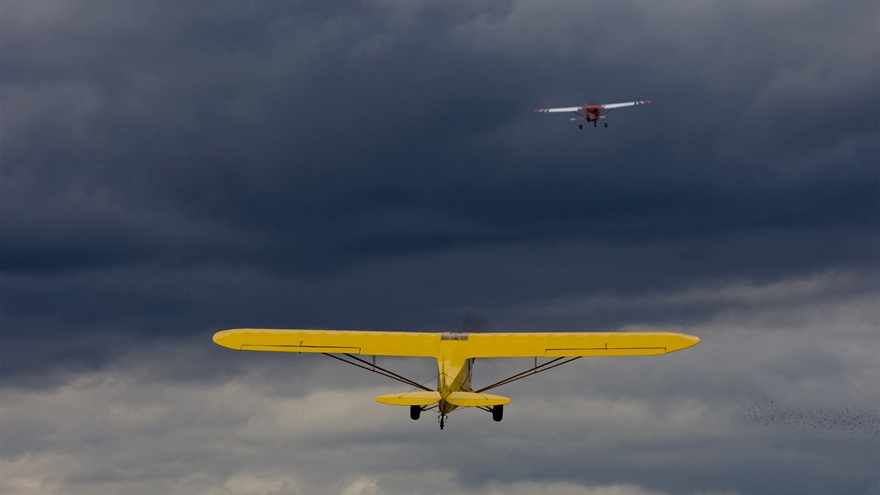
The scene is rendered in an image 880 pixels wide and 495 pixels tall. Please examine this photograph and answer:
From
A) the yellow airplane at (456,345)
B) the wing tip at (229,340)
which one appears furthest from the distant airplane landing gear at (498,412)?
the wing tip at (229,340)

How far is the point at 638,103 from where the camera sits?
107 meters

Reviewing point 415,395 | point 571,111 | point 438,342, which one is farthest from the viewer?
point 571,111

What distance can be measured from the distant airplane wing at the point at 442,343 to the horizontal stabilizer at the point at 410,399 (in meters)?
6.60

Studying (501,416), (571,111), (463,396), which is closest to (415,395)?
(463,396)

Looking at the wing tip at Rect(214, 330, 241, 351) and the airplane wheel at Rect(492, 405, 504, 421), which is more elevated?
the wing tip at Rect(214, 330, 241, 351)

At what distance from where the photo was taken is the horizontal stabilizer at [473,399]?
4631cm

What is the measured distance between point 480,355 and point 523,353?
6.55 ft

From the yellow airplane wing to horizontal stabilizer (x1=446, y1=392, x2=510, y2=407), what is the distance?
23.3 feet

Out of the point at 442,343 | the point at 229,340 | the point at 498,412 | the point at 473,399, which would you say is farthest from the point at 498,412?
the point at 229,340

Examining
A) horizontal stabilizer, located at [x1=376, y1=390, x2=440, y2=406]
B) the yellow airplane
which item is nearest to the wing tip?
the yellow airplane

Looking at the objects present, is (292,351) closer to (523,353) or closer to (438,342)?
(438,342)

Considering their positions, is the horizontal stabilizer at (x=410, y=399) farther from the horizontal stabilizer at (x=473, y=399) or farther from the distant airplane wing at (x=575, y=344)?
the distant airplane wing at (x=575, y=344)

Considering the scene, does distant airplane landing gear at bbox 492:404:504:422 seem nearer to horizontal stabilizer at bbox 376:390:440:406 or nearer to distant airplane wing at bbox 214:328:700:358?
distant airplane wing at bbox 214:328:700:358

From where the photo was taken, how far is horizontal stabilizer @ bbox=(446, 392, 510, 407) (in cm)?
4631
